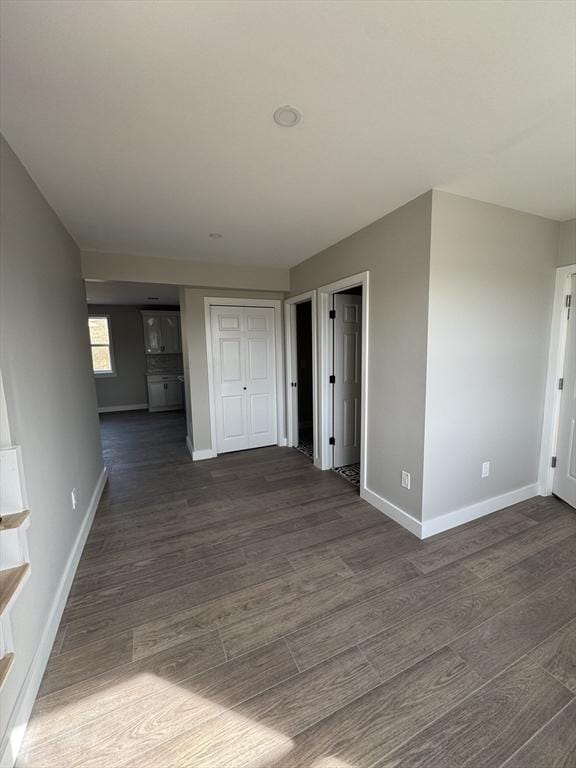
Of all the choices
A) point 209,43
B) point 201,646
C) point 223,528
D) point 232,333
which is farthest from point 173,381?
point 209,43

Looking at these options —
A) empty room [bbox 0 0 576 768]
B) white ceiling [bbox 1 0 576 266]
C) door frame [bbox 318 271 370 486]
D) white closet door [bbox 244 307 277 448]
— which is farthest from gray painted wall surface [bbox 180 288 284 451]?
white ceiling [bbox 1 0 576 266]

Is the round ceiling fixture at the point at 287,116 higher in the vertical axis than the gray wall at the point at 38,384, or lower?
higher

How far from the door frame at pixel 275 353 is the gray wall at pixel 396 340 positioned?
5.35ft

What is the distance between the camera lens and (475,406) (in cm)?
242

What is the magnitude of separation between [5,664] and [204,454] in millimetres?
3086

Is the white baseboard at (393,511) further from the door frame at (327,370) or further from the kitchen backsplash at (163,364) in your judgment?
the kitchen backsplash at (163,364)

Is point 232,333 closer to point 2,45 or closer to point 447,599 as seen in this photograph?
point 2,45

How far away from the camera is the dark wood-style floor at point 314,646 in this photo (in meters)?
1.15

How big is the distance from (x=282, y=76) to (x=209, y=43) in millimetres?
281

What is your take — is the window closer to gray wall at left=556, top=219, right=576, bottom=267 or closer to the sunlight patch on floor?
the sunlight patch on floor

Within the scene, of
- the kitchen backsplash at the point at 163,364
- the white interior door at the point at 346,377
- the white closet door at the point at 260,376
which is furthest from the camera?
the kitchen backsplash at the point at 163,364

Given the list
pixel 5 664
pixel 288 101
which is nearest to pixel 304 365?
pixel 288 101

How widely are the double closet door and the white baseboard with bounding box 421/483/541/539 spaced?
8.68 ft

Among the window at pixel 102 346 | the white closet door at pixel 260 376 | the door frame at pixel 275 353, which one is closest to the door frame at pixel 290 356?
the door frame at pixel 275 353
